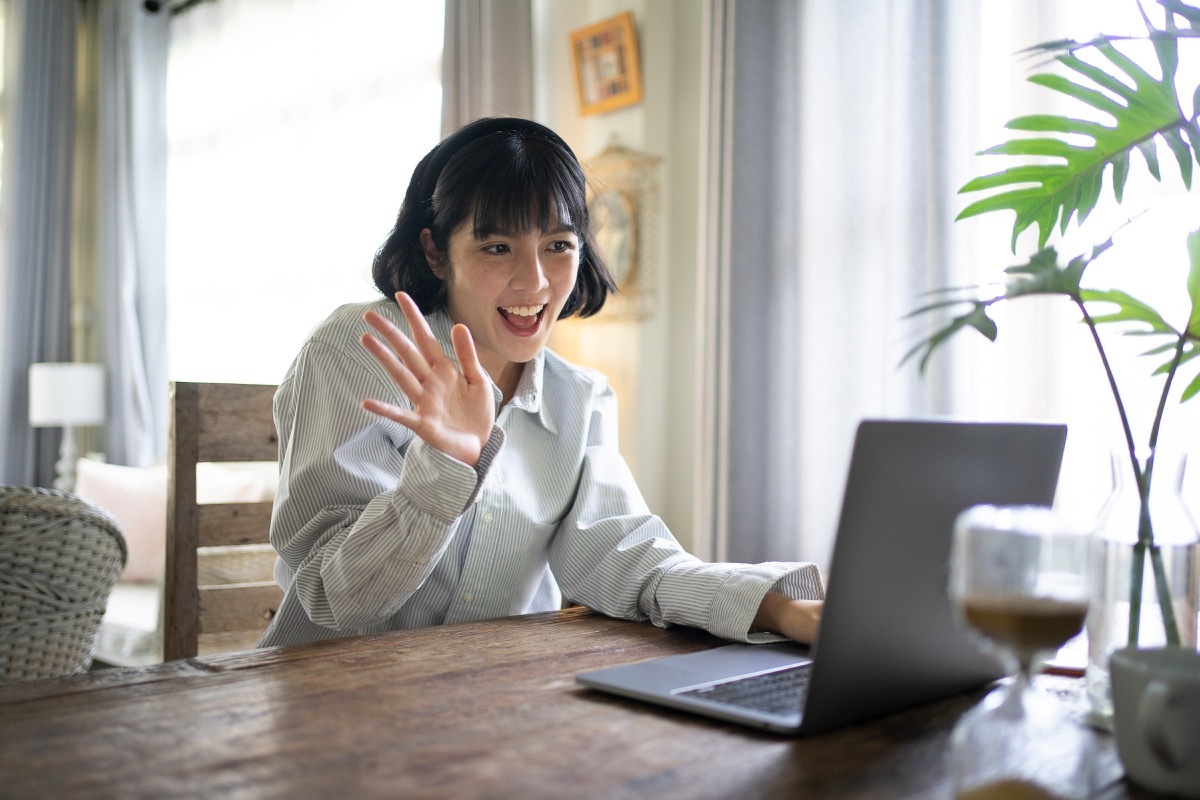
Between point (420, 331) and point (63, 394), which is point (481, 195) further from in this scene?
point (63, 394)

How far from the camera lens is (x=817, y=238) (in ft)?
9.09

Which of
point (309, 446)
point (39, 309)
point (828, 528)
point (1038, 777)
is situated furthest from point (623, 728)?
point (39, 309)

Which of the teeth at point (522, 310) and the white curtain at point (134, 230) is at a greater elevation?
the white curtain at point (134, 230)

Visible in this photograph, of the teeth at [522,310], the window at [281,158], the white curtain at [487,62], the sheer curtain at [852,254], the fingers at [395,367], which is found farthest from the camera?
the window at [281,158]

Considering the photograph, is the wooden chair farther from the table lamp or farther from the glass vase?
the table lamp

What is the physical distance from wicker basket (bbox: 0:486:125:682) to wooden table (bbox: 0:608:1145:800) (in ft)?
2.16

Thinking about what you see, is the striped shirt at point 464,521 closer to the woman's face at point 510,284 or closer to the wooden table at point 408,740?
the woman's face at point 510,284

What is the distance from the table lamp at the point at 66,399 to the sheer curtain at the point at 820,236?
319 cm

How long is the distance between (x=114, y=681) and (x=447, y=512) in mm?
346

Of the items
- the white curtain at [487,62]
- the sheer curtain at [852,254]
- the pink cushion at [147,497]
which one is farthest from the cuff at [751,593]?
the pink cushion at [147,497]

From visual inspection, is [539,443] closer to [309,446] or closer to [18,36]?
[309,446]

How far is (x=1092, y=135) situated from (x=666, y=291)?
7.87ft

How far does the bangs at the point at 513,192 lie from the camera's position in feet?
4.63

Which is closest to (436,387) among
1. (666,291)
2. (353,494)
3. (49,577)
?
(353,494)
